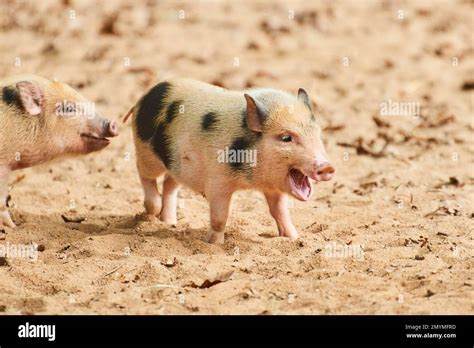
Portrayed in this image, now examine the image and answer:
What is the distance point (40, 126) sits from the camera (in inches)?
303

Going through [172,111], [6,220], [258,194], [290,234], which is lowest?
[290,234]

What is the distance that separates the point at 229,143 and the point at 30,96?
1728mm

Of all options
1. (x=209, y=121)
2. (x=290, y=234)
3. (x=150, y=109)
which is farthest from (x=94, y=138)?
(x=290, y=234)

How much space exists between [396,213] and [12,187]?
3.49 meters

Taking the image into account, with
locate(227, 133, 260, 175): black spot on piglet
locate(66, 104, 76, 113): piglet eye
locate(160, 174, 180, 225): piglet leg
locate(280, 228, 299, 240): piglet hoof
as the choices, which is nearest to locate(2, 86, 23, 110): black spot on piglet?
locate(66, 104, 76, 113): piglet eye

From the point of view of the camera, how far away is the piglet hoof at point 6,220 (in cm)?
763

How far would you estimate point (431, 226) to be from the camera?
7531 millimetres

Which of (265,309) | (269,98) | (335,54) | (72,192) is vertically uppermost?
(335,54)

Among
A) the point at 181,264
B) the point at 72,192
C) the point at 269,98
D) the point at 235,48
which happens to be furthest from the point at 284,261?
the point at 235,48

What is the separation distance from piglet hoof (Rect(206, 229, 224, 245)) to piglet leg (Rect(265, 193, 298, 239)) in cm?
49

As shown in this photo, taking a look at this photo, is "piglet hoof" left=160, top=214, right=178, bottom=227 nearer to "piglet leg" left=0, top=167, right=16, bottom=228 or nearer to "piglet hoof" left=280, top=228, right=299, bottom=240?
"piglet hoof" left=280, top=228, right=299, bottom=240

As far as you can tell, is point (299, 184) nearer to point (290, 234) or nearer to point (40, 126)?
point (290, 234)

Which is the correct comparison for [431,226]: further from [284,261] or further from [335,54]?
[335,54]
